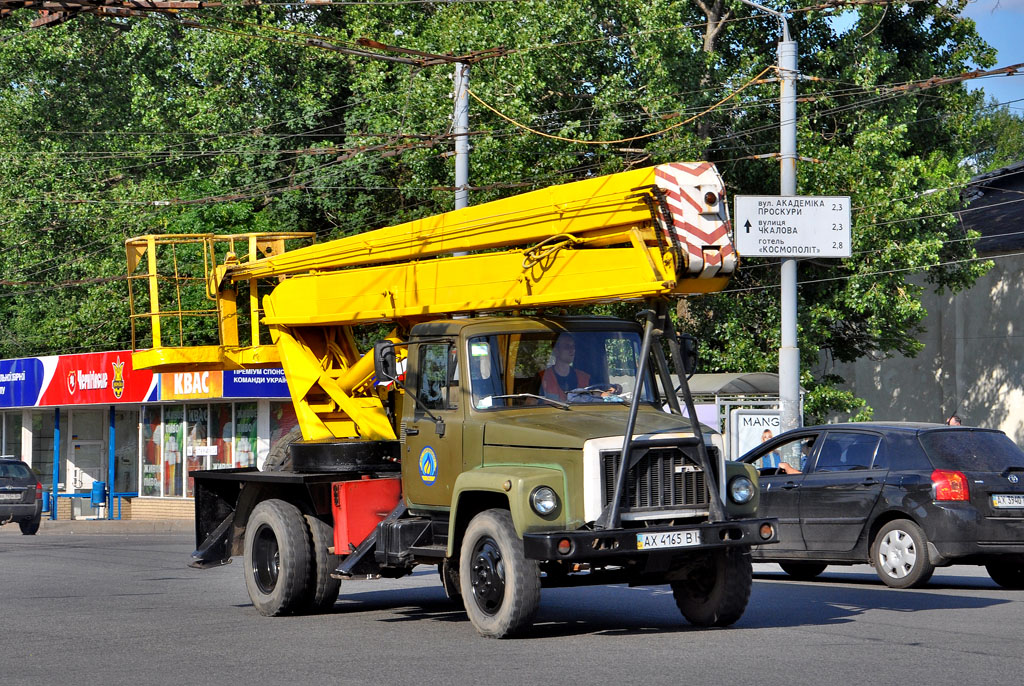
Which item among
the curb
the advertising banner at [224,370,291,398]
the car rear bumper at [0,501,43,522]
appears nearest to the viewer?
the car rear bumper at [0,501,43,522]

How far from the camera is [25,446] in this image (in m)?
43.2

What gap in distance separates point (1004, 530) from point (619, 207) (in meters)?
5.21

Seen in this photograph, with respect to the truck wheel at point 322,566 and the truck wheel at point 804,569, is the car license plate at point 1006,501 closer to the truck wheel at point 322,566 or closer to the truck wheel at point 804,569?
the truck wheel at point 804,569

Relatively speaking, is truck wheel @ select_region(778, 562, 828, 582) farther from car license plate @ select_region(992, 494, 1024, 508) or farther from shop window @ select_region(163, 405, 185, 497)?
shop window @ select_region(163, 405, 185, 497)

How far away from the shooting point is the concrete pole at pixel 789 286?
20469 millimetres

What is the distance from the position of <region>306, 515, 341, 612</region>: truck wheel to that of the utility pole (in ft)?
34.2

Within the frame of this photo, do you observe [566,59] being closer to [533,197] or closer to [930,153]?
[930,153]

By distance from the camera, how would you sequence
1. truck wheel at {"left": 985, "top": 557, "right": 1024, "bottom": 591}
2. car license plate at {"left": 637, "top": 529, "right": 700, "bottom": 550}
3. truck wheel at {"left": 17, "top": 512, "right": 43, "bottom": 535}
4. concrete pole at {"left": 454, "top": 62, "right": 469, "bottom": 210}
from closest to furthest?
car license plate at {"left": 637, "top": 529, "right": 700, "bottom": 550}
truck wheel at {"left": 985, "top": 557, "right": 1024, "bottom": 591}
concrete pole at {"left": 454, "top": 62, "right": 469, "bottom": 210}
truck wheel at {"left": 17, "top": 512, "right": 43, "bottom": 535}

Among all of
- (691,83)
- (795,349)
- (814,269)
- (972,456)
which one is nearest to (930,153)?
(814,269)

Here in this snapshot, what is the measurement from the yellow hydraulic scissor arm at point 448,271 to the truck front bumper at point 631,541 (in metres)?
1.59

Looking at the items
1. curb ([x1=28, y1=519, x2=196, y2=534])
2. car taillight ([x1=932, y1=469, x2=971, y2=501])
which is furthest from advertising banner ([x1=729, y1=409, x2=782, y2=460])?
curb ([x1=28, y1=519, x2=196, y2=534])

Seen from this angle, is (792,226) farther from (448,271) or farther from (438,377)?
(438,377)

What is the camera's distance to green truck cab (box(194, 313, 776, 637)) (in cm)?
923

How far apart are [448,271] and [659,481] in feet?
9.59
